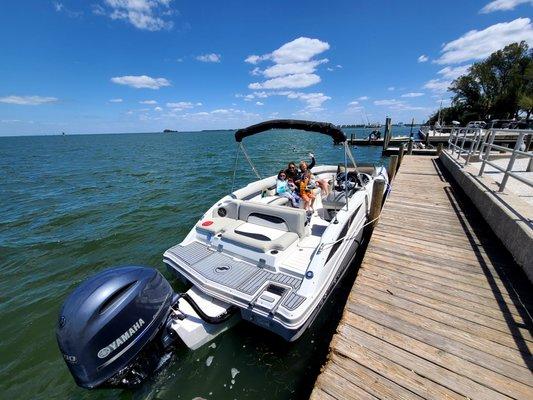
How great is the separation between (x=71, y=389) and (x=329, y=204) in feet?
16.8

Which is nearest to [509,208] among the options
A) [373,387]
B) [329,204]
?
[329,204]

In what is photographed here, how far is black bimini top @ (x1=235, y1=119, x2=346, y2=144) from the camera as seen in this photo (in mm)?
4445

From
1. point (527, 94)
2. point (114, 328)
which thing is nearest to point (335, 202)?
point (114, 328)

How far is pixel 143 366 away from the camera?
2.62 metres

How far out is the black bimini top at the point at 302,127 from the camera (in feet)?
14.6

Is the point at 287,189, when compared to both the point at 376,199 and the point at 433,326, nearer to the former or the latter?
the point at 376,199

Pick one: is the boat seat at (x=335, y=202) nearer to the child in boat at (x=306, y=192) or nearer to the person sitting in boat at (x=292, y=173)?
the child in boat at (x=306, y=192)

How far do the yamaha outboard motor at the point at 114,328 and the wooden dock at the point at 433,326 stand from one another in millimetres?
1742

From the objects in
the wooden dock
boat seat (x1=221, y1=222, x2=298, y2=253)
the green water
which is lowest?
the green water

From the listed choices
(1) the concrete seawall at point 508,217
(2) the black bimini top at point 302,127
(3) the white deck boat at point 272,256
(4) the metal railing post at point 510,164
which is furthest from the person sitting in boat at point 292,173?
(4) the metal railing post at point 510,164

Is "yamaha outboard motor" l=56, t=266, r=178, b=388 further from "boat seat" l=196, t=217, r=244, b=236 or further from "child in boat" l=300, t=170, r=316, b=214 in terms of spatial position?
"child in boat" l=300, t=170, r=316, b=214

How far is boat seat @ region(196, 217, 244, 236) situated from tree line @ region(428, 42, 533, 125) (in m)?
50.8

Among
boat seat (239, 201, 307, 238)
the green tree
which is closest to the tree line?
the green tree

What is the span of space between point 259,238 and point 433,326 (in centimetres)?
250
